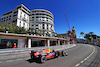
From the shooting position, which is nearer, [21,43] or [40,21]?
[21,43]

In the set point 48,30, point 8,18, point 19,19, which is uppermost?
point 8,18

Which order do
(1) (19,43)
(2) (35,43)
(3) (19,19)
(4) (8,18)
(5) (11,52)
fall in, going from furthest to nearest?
(4) (8,18)
(3) (19,19)
(2) (35,43)
(1) (19,43)
(5) (11,52)

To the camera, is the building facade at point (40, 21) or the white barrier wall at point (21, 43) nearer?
the white barrier wall at point (21, 43)

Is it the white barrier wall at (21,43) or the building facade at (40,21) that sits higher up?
the building facade at (40,21)

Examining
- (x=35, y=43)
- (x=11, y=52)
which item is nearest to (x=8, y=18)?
(x=35, y=43)

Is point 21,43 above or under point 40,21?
under

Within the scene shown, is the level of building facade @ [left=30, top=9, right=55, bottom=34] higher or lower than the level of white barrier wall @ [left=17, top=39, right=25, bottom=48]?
higher

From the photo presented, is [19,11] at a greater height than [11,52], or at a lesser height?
greater

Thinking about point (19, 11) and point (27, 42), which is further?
point (19, 11)

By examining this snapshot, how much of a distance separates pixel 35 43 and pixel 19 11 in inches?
1289

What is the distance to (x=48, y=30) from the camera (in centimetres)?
5378

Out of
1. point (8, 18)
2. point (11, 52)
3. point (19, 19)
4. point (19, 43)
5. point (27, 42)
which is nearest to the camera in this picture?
point (11, 52)

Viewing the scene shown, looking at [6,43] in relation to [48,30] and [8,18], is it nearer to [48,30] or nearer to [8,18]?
[48,30]

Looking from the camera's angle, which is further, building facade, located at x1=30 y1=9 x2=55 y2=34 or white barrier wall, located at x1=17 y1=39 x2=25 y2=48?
building facade, located at x1=30 y1=9 x2=55 y2=34
